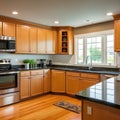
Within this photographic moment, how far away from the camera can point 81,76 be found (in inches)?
177

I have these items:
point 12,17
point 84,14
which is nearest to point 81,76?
point 84,14

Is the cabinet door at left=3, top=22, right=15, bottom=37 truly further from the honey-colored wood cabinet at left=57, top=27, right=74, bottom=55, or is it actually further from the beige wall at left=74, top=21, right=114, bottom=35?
the beige wall at left=74, top=21, right=114, bottom=35

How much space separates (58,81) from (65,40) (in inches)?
61.5

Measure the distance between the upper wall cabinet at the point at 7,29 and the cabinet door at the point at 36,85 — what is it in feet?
4.87

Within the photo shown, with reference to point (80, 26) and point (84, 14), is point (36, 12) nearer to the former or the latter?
point (84, 14)

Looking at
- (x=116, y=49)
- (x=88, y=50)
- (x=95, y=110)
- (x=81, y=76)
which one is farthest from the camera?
(x=88, y=50)

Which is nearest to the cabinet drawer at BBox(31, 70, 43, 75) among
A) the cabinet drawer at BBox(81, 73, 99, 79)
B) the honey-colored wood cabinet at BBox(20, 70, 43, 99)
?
the honey-colored wood cabinet at BBox(20, 70, 43, 99)

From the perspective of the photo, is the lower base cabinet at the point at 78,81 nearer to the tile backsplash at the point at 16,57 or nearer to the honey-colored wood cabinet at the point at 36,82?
the honey-colored wood cabinet at the point at 36,82

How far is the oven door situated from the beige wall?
8.88ft

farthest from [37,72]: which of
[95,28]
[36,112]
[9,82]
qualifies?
[95,28]

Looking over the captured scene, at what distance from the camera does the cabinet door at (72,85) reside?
15.2 ft

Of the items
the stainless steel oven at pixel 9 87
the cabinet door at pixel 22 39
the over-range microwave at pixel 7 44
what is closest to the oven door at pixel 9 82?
the stainless steel oven at pixel 9 87

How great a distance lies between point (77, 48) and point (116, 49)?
5.74 feet

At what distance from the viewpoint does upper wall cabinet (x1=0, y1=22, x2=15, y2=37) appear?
4.11 m
